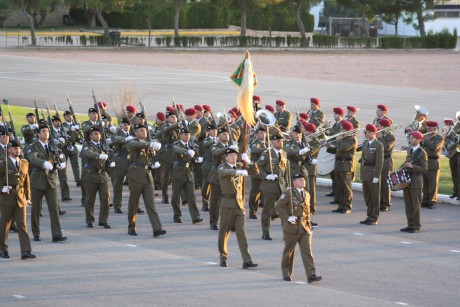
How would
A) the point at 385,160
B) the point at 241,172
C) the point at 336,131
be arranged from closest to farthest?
the point at 241,172, the point at 385,160, the point at 336,131

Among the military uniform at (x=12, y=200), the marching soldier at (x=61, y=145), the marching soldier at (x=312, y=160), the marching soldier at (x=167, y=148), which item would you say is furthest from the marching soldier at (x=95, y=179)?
the marching soldier at (x=312, y=160)

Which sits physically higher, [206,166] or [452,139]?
[452,139]

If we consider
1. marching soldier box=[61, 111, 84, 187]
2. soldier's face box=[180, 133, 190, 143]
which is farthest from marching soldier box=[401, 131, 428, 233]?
marching soldier box=[61, 111, 84, 187]

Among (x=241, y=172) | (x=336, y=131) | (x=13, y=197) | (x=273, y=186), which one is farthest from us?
(x=336, y=131)

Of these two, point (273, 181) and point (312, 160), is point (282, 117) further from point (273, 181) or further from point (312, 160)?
point (273, 181)

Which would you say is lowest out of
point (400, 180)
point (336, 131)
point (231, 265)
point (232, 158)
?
point (231, 265)

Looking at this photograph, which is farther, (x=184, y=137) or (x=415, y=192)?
(x=184, y=137)

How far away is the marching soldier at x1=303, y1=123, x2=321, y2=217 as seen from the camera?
18270 mm

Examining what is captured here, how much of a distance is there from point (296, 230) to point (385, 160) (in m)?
6.04

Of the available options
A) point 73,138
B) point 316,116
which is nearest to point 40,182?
point 73,138

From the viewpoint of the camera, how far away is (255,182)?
1758 centimetres

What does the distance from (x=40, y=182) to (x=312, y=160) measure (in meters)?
5.07

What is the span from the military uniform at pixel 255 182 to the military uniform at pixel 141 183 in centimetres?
187

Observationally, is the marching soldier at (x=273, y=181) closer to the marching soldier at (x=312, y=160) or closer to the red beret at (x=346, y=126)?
the marching soldier at (x=312, y=160)
